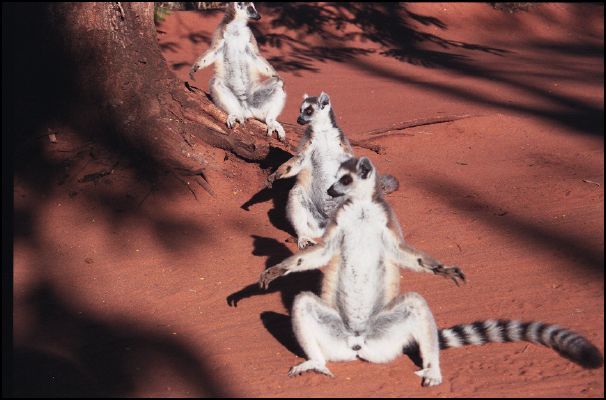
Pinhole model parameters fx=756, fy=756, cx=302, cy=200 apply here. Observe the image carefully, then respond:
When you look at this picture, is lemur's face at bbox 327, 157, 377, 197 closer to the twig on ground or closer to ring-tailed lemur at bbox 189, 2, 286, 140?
ring-tailed lemur at bbox 189, 2, 286, 140

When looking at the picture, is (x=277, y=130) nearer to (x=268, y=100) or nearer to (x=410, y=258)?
(x=268, y=100)

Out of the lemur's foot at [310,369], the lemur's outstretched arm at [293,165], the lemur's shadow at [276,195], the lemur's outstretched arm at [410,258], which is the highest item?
the lemur's outstretched arm at [410,258]

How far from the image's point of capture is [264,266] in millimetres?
7086

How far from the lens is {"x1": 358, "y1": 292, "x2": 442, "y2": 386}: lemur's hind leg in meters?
5.07

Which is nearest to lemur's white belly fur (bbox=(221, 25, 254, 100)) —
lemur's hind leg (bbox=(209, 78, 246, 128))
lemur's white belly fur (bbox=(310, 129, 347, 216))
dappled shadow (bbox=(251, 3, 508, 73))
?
lemur's hind leg (bbox=(209, 78, 246, 128))

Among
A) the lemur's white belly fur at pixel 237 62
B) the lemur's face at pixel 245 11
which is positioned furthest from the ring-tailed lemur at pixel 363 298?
the lemur's face at pixel 245 11

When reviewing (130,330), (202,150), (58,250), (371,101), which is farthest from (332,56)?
(130,330)

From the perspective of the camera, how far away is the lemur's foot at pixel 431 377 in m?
4.99

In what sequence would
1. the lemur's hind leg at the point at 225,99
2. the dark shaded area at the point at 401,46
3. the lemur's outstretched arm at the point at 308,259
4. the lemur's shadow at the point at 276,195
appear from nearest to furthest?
the lemur's outstretched arm at the point at 308,259 < the lemur's shadow at the point at 276,195 < the lemur's hind leg at the point at 225,99 < the dark shaded area at the point at 401,46

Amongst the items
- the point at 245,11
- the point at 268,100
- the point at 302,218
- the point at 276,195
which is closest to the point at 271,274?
the point at 302,218

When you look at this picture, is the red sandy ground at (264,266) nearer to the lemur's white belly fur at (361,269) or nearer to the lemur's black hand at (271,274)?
the lemur's white belly fur at (361,269)

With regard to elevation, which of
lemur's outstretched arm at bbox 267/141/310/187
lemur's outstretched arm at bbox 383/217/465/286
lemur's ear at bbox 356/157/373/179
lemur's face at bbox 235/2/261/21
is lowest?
lemur's outstretched arm at bbox 267/141/310/187

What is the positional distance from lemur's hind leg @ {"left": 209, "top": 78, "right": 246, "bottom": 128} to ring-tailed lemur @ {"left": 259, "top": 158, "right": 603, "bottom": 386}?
4.17 metres

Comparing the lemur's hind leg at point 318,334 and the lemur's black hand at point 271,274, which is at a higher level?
the lemur's black hand at point 271,274
